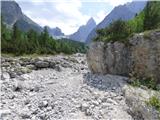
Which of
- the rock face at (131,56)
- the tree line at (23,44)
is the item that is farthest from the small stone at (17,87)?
the tree line at (23,44)

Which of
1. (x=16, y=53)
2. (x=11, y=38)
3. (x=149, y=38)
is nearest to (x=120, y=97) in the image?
(x=149, y=38)

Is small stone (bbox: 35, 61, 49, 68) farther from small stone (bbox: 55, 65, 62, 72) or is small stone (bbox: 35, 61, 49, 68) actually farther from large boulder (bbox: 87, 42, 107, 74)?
large boulder (bbox: 87, 42, 107, 74)

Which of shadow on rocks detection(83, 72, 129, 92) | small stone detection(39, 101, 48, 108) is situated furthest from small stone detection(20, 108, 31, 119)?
shadow on rocks detection(83, 72, 129, 92)

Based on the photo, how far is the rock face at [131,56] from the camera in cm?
2945

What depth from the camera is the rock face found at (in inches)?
1160

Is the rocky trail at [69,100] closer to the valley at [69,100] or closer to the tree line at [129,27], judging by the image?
the valley at [69,100]

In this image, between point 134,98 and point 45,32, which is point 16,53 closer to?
point 45,32

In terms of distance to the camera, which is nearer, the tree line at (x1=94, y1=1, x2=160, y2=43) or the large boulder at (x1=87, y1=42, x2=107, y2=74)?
the tree line at (x1=94, y1=1, x2=160, y2=43)

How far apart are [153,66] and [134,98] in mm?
8927

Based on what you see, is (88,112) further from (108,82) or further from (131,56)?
(131,56)

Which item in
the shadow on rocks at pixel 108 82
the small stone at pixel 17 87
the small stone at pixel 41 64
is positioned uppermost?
the small stone at pixel 41 64

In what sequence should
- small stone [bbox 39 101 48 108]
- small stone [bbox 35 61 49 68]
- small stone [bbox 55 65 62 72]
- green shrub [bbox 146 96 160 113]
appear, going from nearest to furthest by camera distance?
green shrub [bbox 146 96 160 113] < small stone [bbox 39 101 48 108] < small stone [bbox 55 65 62 72] < small stone [bbox 35 61 49 68]

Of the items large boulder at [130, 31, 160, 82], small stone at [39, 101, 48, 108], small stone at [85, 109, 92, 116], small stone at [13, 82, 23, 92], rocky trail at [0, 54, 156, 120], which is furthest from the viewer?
small stone at [13, 82, 23, 92]

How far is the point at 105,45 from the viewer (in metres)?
37.2
